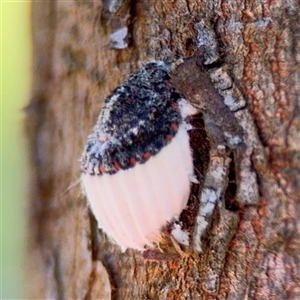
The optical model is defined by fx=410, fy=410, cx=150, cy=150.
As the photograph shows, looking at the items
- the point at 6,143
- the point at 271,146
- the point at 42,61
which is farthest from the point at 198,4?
the point at 6,143
